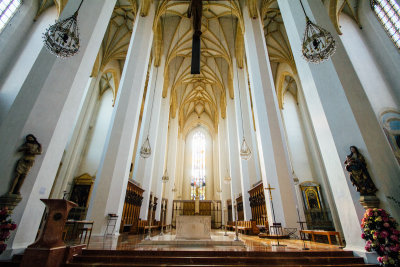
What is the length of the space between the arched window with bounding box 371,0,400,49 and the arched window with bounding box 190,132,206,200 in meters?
18.9

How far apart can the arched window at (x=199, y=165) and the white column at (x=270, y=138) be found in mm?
14908

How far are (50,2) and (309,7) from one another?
1288 centimetres

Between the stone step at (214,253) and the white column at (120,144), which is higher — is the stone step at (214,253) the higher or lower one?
the lower one

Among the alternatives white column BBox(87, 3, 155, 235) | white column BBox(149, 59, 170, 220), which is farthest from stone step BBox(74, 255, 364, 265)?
white column BBox(149, 59, 170, 220)

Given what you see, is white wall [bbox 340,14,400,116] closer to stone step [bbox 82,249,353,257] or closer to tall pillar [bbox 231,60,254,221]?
tall pillar [bbox 231,60,254,221]

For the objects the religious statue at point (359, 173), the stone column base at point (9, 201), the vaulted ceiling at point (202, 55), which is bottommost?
the stone column base at point (9, 201)


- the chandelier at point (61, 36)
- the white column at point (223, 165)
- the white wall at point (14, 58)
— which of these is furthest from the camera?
the white column at point (223, 165)

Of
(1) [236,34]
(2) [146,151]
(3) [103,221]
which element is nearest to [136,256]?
(3) [103,221]

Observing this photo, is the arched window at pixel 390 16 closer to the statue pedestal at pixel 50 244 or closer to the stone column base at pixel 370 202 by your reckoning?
the stone column base at pixel 370 202

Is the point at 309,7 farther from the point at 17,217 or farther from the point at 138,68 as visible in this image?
the point at 17,217

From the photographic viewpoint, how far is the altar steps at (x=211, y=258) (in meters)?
3.17

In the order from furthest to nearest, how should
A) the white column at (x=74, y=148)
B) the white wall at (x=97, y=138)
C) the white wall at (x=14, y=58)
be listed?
the white wall at (x=97, y=138)
the white column at (x=74, y=148)
the white wall at (x=14, y=58)

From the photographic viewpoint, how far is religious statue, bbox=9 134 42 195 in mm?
3492

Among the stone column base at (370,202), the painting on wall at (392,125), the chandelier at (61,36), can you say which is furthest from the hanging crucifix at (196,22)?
the painting on wall at (392,125)
